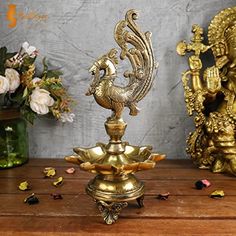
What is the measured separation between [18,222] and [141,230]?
245mm

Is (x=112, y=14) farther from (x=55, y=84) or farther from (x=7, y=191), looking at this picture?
(x=7, y=191)

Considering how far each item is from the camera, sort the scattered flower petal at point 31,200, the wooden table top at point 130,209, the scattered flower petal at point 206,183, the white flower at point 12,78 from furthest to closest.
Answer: the white flower at point 12,78 < the scattered flower petal at point 206,183 < the scattered flower petal at point 31,200 < the wooden table top at point 130,209

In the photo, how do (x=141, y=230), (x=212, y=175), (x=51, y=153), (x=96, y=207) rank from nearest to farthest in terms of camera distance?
(x=141, y=230) → (x=96, y=207) → (x=212, y=175) → (x=51, y=153)

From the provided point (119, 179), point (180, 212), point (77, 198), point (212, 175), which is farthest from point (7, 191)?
point (212, 175)

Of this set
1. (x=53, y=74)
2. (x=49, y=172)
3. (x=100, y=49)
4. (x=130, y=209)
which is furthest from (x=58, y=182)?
(x=100, y=49)

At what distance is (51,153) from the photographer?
125cm

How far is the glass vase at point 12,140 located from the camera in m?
1.12

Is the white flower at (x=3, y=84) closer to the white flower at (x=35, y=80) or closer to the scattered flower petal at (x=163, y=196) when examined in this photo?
the white flower at (x=35, y=80)

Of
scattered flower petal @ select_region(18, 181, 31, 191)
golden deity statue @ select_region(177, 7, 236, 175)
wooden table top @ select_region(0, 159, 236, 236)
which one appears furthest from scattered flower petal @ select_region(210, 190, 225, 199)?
scattered flower petal @ select_region(18, 181, 31, 191)

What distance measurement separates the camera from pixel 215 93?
1071 millimetres

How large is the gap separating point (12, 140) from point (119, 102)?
494 mm

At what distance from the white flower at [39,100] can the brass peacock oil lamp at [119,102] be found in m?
0.33

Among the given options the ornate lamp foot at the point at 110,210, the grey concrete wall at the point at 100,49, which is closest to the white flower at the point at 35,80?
the grey concrete wall at the point at 100,49

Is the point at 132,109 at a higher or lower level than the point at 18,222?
higher
